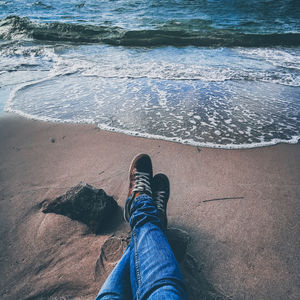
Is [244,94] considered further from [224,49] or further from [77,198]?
[224,49]

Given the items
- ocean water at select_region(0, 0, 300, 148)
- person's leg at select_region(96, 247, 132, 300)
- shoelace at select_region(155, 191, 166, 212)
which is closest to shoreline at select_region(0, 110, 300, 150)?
ocean water at select_region(0, 0, 300, 148)

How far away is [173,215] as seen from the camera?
5.91ft

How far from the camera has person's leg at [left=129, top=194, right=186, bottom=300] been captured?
1163 millimetres

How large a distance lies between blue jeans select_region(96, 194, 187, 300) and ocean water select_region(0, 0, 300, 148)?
148 centimetres

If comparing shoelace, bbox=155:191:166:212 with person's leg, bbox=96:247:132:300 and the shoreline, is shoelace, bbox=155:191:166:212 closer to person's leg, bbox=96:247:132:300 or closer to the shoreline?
person's leg, bbox=96:247:132:300

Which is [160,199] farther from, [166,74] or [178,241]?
[166,74]

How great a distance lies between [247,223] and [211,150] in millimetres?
1020

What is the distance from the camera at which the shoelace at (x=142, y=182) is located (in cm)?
187

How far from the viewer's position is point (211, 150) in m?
2.53

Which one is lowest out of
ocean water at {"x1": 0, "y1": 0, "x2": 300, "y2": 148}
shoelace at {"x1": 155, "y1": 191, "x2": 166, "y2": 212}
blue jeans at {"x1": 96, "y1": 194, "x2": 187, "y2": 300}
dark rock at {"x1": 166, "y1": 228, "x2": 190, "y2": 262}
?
dark rock at {"x1": 166, "y1": 228, "x2": 190, "y2": 262}

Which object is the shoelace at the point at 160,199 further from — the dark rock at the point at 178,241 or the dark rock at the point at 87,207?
the dark rock at the point at 87,207

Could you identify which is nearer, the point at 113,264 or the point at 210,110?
the point at 113,264

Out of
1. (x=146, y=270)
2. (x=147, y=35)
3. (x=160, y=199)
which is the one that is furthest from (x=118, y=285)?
(x=147, y=35)

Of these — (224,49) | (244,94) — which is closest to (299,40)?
(224,49)
